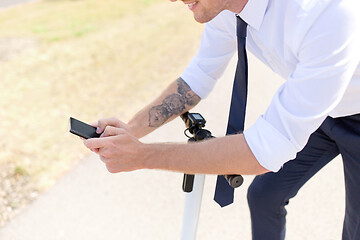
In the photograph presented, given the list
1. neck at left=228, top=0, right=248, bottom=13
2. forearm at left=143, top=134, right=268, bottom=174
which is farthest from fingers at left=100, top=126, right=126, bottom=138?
neck at left=228, top=0, right=248, bottom=13

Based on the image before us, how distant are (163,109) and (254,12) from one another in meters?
0.63

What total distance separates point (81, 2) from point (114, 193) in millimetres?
7141

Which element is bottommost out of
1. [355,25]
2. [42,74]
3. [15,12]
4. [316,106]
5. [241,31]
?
[15,12]

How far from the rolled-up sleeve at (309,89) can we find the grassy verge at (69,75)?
6.55ft

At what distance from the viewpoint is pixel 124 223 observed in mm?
2834

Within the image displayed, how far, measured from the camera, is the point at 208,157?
1.56 meters

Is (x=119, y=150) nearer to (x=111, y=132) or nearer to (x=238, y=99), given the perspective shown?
(x=111, y=132)

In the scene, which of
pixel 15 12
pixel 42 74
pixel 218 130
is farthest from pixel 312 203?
pixel 15 12

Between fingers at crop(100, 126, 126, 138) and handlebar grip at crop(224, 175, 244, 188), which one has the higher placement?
fingers at crop(100, 126, 126, 138)

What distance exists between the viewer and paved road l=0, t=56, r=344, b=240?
9.02 feet

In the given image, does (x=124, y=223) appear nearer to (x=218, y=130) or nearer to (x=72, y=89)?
(x=218, y=130)

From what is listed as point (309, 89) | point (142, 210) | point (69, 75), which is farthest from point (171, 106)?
point (69, 75)

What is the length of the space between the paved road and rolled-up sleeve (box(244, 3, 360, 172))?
4.50ft

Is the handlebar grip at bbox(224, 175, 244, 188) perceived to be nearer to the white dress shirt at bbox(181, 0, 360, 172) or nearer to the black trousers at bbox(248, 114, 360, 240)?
the white dress shirt at bbox(181, 0, 360, 172)
